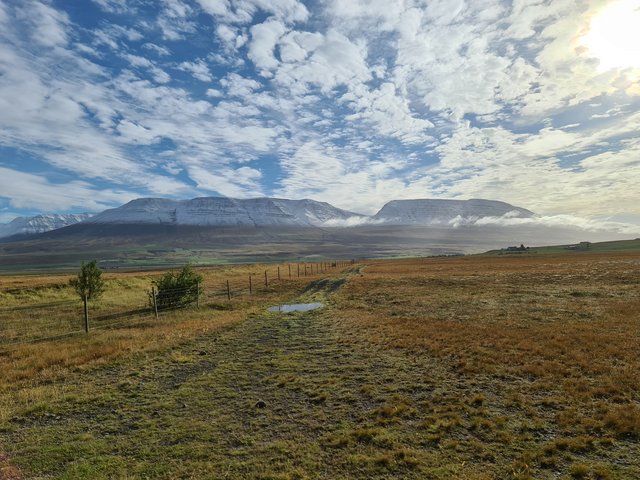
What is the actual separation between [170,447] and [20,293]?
1582 inches

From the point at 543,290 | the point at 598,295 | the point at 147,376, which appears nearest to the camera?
the point at 147,376

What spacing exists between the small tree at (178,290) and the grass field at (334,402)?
29.7 feet

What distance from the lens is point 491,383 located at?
1147cm

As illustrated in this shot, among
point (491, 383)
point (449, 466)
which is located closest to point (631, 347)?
point (491, 383)

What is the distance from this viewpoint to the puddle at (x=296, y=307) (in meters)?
29.1

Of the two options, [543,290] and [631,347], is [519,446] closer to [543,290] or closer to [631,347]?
[631,347]

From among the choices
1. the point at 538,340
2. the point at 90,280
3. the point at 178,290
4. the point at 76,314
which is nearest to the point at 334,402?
the point at 538,340

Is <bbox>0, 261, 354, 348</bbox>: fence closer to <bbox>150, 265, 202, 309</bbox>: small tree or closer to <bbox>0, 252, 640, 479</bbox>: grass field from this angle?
<bbox>150, 265, 202, 309</bbox>: small tree

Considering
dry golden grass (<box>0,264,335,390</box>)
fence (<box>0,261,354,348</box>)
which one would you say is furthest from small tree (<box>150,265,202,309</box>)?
dry golden grass (<box>0,264,335,390</box>)

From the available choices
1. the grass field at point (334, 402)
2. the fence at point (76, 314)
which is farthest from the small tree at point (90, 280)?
the grass field at point (334, 402)

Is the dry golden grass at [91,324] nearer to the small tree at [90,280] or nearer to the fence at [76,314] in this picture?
the fence at [76,314]

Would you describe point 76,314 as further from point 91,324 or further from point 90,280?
point 90,280

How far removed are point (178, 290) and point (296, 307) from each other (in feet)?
33.6

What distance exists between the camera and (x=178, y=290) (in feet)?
99.5
